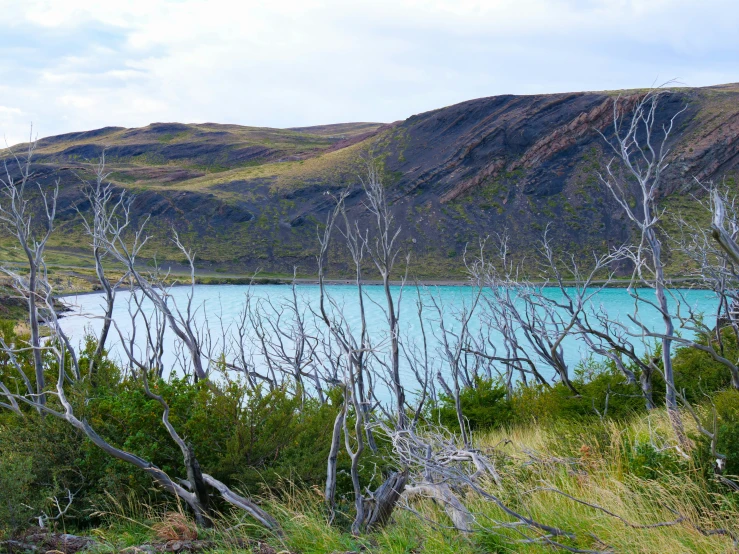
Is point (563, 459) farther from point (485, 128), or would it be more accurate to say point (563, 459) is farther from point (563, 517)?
point (485, 128)

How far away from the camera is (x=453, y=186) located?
72688 millimetres

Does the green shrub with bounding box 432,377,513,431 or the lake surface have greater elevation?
the green shrub with bounding box 432,377,513,431

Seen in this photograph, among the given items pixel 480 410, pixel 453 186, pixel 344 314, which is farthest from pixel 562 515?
pixel 453 186

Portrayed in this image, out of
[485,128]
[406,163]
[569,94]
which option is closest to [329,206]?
[406,163]

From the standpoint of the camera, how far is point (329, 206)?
7094cm

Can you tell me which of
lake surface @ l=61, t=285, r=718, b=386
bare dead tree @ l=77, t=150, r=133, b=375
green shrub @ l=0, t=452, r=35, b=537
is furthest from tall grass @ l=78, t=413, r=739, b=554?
lake surface @ l=61, t=285, r=718, b=386

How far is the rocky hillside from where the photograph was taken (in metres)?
62.4

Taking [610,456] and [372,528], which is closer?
[372,528]

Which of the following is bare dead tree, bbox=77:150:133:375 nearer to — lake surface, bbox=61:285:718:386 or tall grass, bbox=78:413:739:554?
tall grass, bbox=78:413:739:554

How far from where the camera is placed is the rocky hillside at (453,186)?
62438mm

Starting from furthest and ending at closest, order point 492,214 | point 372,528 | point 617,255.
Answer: point 492,214
point 617,255
point 372,528

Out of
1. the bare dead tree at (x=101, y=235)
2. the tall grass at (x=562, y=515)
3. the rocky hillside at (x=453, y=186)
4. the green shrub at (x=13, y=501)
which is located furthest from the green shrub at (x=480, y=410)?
the rocky hillside at (x=453, y=186)

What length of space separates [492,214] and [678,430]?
211ft

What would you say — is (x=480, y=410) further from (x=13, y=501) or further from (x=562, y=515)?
(x=13, y=501)
